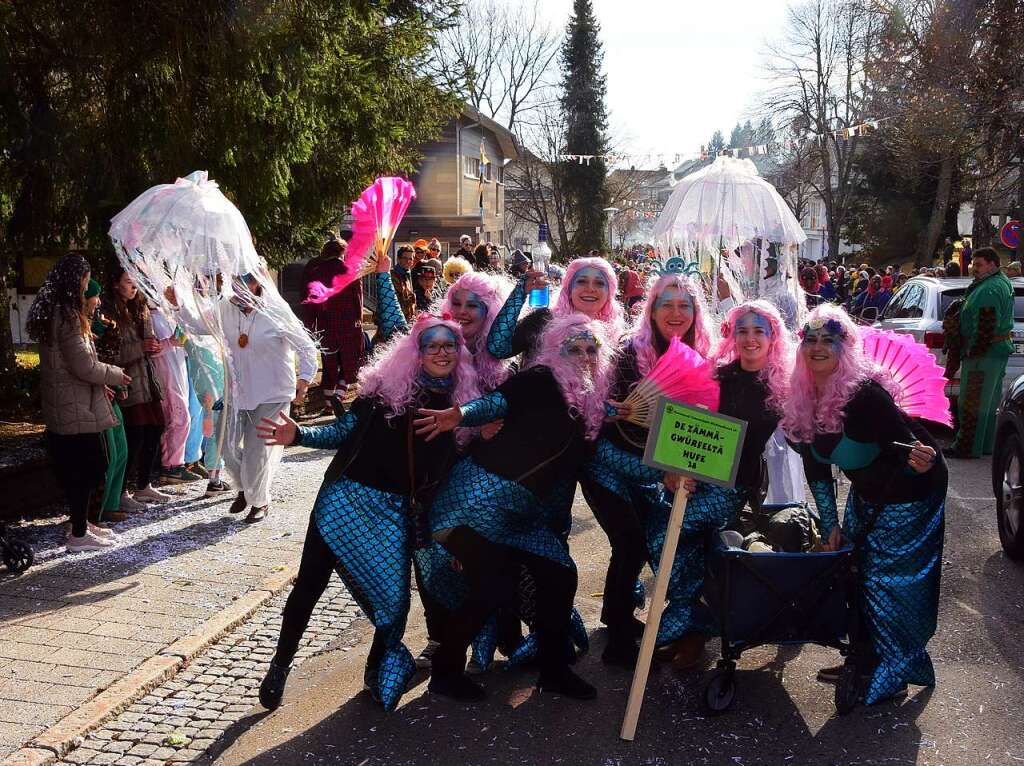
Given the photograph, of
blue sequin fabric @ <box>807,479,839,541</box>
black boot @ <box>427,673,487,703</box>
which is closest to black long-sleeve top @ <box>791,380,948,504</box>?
blue sequin fabric @ <box>807,479,839,541</box>

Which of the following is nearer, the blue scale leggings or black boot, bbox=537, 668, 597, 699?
the blue scale leggings

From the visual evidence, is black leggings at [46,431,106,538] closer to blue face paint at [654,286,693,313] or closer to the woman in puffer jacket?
the woman in puffer jacket

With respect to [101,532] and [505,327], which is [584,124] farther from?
[505,327]

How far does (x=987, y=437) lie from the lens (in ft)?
33.8

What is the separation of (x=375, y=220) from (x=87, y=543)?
2.93 m

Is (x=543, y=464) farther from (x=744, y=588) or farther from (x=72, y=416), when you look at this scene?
(x=72, y=416)

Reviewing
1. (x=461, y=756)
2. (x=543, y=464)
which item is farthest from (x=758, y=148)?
(x=461, y=756)

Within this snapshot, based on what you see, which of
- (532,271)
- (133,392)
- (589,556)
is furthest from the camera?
(133,392)

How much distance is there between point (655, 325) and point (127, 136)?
19.3 feet

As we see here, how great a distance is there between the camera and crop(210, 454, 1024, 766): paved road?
411cm

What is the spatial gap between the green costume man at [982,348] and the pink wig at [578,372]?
21.0ft

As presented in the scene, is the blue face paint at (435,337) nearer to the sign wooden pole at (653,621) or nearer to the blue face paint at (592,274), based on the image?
the blue face paint at (592,274)

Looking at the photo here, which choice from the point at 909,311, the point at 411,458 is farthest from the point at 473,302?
the point at 909,311

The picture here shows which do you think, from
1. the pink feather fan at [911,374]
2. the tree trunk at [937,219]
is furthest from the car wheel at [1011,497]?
the tree trunk at [937,219]
